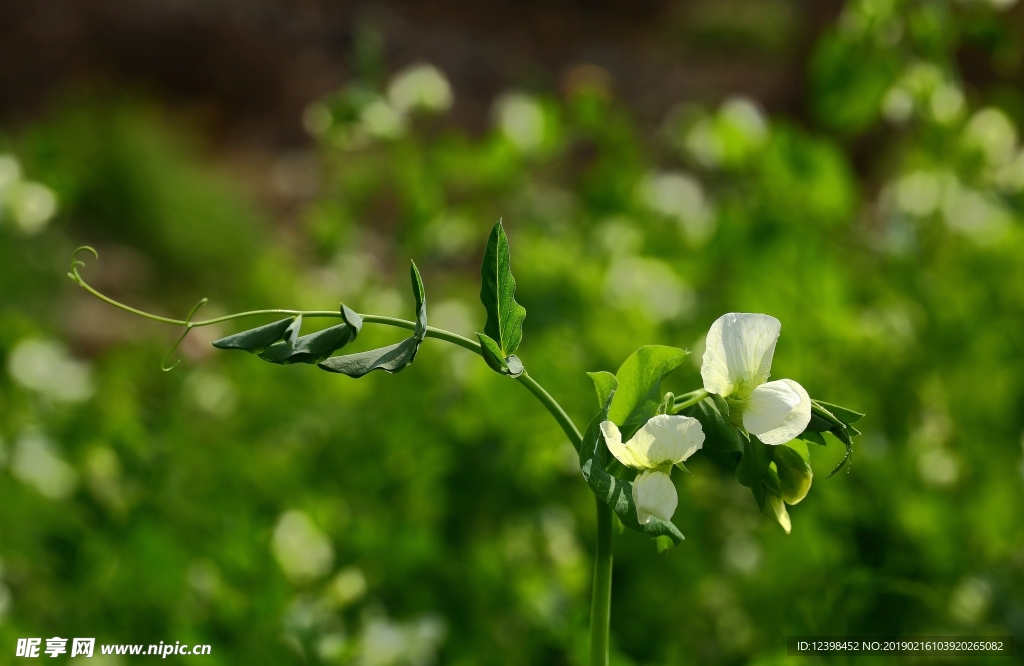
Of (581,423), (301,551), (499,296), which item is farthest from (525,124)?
(499,296)

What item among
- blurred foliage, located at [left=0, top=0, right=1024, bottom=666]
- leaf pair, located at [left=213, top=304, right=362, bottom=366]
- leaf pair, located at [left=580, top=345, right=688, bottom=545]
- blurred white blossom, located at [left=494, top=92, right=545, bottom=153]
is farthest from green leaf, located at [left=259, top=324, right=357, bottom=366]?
blurred white blossom, located at [left=494, top=92, right=545, bottom=153]

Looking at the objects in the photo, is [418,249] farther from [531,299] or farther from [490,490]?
[490,490]

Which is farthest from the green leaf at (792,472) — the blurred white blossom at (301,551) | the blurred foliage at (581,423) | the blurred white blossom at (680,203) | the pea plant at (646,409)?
the blurred white blossom at (680,203)

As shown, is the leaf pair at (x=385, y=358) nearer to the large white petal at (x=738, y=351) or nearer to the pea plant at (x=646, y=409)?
the pea plant at (x=646, y=409)

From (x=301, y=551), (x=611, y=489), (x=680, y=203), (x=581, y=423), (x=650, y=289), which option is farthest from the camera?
(x=680, y=203)

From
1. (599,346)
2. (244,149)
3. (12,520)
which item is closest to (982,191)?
(599,346)

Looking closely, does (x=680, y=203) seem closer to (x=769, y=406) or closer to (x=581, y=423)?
(x=581, y=423)

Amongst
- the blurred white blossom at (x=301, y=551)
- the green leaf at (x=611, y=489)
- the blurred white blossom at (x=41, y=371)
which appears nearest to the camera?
the green leaf at (x=611, y=489)
